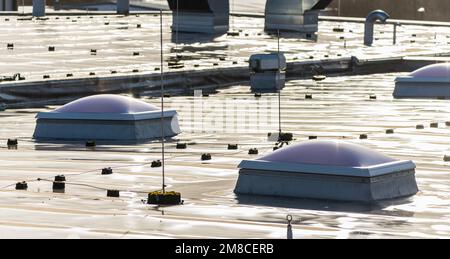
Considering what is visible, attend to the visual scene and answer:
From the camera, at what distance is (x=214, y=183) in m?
38.4

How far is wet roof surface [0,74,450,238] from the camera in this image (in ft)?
101

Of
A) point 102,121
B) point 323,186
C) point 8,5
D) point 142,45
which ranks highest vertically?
point 8,5

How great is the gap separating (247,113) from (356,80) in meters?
21.7

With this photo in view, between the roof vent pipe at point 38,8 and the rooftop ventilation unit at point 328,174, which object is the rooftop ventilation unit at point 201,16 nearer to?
the roof vent pipe at point 38,8

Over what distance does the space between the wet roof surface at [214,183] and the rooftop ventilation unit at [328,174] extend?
0.58 metres

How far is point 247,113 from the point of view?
61719 mm

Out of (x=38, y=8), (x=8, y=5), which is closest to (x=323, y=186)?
(x=38, y=8)

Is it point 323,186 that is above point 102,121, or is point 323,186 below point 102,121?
below

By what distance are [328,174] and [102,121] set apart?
1653 cm

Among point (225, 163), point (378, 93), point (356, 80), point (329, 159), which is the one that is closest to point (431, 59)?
point (356, 80)

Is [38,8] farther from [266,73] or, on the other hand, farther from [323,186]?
[323,186]

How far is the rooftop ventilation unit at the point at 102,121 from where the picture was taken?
50344 millimetres
